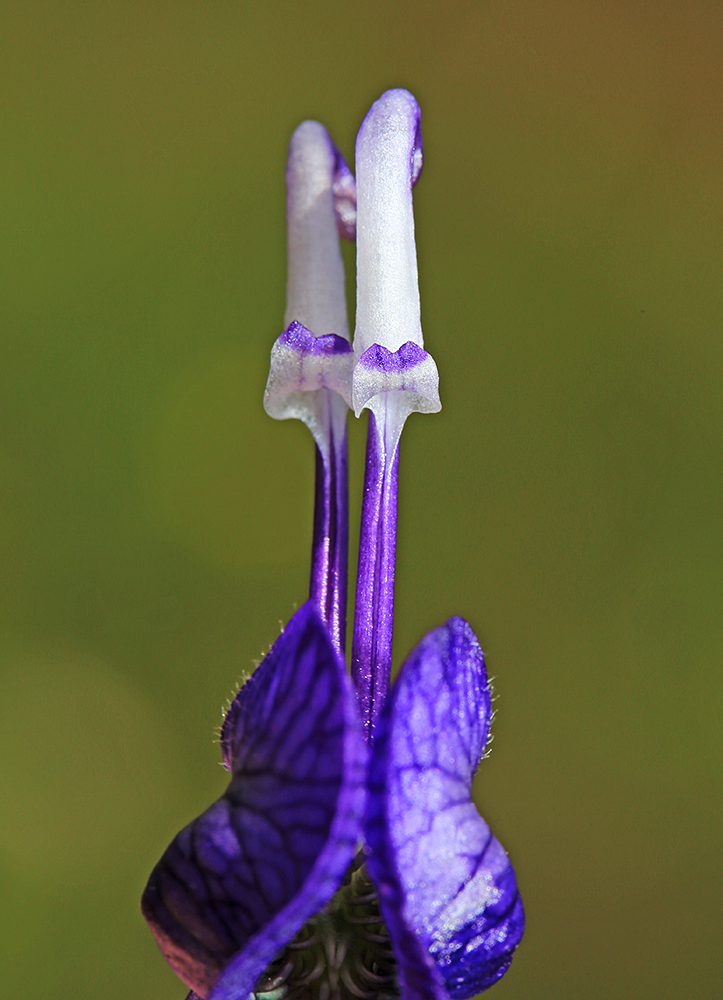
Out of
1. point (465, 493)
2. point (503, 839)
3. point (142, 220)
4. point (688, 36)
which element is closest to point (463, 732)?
point (465, 493)

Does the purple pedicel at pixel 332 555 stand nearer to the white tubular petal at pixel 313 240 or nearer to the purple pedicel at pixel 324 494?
the purple pedicel at pixel 324 494

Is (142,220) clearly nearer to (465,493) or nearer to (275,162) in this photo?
(275,162)

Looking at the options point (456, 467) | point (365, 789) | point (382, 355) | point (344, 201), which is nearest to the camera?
point (365, 789)

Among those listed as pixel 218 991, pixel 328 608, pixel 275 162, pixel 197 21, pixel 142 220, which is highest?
pixel 197 21

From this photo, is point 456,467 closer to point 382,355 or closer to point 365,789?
point 382,355

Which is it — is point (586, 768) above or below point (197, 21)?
below

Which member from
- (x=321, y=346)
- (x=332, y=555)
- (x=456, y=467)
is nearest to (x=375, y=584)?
(x=332, y=555)

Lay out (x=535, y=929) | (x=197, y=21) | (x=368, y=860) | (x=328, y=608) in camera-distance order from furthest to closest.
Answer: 1. (x=197, y=21)
2. (x=535, y=929)
3. (x=328, y=608)
4. (x=368, y=860)
